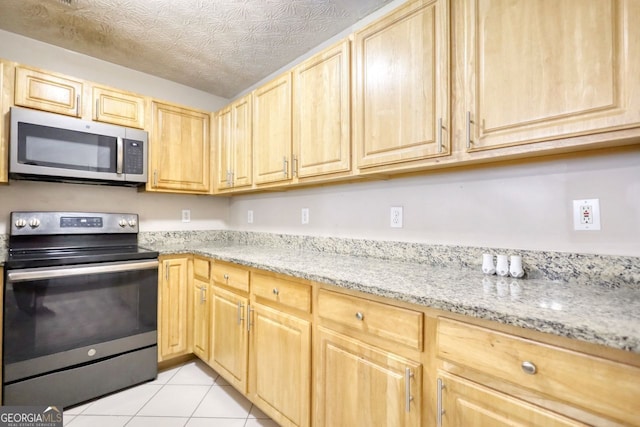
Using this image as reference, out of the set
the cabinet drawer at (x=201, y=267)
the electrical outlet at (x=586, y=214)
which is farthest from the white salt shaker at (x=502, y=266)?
the cabinet drawer at (x=201, y=267)

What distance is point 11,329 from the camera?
1.60m

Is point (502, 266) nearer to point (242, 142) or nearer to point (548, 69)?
point (548, 69)

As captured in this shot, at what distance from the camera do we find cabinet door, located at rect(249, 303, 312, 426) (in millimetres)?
1356

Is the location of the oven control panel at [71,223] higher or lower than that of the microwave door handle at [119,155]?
lower

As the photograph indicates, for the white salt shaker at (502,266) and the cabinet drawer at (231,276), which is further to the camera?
the cabinet drawer at (231,276)

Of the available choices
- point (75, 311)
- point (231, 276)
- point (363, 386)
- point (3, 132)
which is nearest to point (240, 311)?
point (231, 276)

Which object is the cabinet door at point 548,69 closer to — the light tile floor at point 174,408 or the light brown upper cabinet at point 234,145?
the light brown upper cabinet at point 234,145

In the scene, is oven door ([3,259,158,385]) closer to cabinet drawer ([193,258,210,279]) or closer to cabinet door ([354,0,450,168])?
cabinet drawer ([193,258,210,279])

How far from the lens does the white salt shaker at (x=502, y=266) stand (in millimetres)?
1225

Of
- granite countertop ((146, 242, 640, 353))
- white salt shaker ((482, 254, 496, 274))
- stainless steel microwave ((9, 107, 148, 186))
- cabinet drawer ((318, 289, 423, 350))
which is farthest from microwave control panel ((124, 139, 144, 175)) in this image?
white salt shaker ((482, 254, 496, 274))

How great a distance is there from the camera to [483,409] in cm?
83

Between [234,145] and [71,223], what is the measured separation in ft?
4.28

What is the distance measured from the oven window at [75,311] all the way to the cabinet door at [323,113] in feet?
4.40

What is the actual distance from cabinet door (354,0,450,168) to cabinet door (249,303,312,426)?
0.89 m
